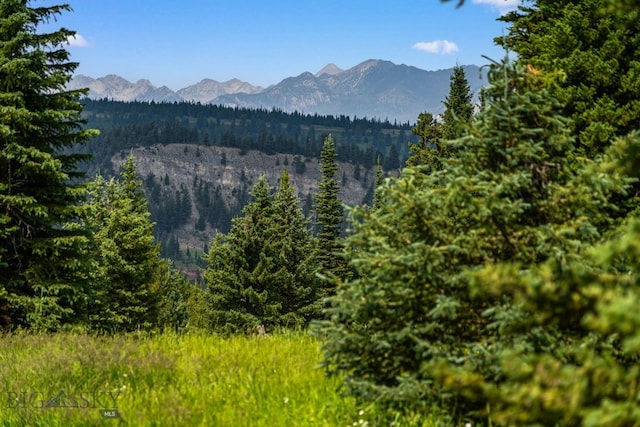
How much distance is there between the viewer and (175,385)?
255 inches

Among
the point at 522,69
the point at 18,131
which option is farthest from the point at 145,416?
the point at 18,131

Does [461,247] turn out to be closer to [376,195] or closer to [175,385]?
[175,385]

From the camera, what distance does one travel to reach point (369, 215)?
5.27 meters

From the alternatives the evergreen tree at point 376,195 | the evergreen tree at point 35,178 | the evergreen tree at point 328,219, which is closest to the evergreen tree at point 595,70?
the evergreen tree at point 376,195

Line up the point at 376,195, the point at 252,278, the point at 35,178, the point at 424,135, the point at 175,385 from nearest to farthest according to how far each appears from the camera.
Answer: the point at 175,385 → the point at 376,195 → the point at 35,178 → the point at 252,278 → the point at 424,135

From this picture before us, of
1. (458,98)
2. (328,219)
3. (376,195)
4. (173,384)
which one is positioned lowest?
(328,219)

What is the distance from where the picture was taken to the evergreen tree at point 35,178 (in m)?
17.2

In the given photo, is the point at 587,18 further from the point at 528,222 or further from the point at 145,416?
the point at 145,416

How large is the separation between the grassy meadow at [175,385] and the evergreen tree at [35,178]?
10.0 meters

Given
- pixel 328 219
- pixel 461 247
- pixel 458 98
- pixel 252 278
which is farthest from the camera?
pixel 328 219

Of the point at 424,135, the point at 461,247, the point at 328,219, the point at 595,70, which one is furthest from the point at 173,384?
the point at 328,219

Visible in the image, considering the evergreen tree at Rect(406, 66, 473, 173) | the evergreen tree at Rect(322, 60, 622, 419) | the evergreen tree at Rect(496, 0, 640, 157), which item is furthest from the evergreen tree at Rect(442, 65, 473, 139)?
the evergreen tree at Rect(322, 60, 622, 419)

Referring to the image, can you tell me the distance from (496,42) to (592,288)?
72.7ft

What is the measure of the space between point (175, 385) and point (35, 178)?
14.8 metres
